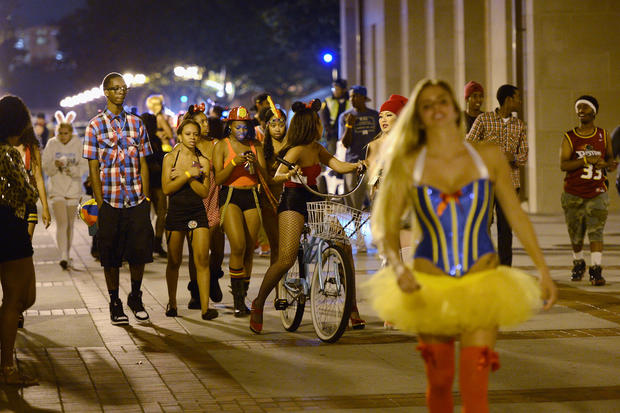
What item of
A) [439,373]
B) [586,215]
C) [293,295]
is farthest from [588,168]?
[439,373]

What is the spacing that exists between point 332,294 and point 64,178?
7352 mm

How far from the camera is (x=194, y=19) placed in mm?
73812

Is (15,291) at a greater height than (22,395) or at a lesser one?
greater

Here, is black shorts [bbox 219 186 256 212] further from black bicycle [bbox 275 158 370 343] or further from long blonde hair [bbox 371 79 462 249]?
long blonde hair [bbox 371 79 462 249]

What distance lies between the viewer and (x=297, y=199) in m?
9.21

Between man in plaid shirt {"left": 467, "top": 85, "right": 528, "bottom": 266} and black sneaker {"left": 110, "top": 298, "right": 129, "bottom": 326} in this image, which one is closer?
black sneaker {"left": 110, "top": 298, "right": 129, "bottom": 326}

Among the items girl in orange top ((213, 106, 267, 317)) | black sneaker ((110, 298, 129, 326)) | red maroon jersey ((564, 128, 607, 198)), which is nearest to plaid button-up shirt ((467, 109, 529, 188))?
red maroon jersey ((564, 128, 607, 198))

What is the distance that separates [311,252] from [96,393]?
264cm

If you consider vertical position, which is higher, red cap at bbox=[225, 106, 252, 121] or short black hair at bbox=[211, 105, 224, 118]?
short black hair at bbox=[211, 105, 224, 118]

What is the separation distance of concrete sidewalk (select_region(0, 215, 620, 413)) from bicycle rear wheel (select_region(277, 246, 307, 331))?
0.11 metres

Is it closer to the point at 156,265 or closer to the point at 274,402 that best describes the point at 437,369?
the point at 274,402

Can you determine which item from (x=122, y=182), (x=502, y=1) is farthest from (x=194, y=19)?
(x=122, y=182)

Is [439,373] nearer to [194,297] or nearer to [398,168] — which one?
[398,168]

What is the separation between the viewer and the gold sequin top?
7570 mm
